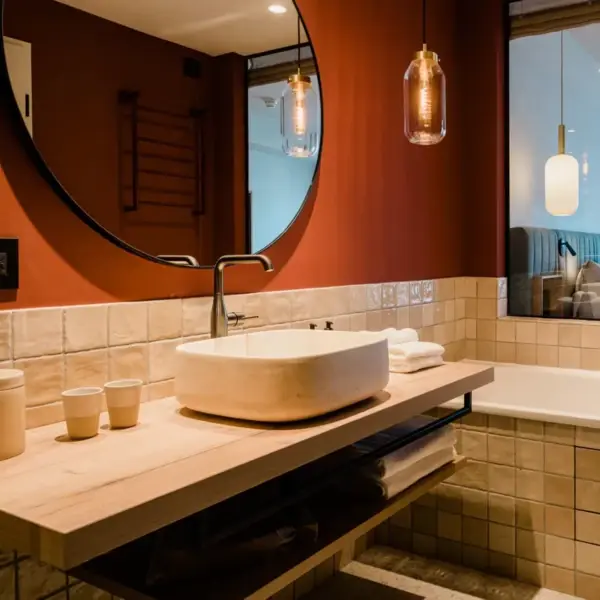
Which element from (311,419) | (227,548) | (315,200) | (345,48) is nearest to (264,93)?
(315,200)

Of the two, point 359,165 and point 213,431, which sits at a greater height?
point 359,165

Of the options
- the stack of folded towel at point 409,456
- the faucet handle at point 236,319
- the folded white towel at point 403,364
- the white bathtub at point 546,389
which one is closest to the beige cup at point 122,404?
the faucet handle at point 236,319

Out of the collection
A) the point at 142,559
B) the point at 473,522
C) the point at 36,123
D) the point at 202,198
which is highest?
the point at 36,123

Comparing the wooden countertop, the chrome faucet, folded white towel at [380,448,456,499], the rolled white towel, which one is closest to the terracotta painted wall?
the chrome faucet

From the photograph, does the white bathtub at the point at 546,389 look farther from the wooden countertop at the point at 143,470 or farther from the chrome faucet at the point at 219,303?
the wooden countertop at the point at 143,470

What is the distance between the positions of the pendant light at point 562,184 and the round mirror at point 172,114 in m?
1.58

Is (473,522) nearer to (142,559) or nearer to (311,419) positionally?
(311,419)

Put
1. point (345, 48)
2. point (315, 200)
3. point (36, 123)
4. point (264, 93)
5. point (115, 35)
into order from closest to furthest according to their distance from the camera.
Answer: point (36, 123) < point (115, 35) < point (264, 93) < point (315, 200) < point (345, 48)

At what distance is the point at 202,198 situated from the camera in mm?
1943

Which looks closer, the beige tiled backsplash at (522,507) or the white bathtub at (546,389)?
the beige tiled backsplash at (522,507)

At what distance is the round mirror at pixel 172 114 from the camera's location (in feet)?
5.16

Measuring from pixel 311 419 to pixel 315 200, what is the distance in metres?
1.16

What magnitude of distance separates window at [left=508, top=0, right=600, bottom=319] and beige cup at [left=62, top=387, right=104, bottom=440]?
8.99ft

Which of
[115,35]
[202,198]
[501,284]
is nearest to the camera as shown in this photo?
[115,35]
